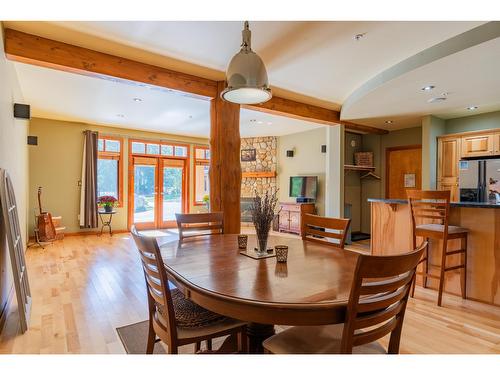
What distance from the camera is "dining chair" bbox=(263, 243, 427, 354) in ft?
3.33

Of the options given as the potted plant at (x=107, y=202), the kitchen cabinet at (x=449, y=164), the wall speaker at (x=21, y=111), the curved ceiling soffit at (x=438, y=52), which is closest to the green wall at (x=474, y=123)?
the kitchen cabinet at (x=449, y=164)

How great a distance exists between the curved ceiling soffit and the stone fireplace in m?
4.33

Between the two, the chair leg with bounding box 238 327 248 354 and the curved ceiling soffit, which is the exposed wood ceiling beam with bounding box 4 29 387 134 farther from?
the chair leg with bounding box 238 327 248 354

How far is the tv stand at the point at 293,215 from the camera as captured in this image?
22.1ft

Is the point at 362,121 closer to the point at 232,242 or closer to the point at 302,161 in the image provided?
the point at 302,161

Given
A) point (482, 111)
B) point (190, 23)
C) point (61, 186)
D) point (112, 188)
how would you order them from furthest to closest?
point (112, 188) < point (61, 186) < point (482, 111) < point (190, 23)

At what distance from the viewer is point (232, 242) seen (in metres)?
2.21

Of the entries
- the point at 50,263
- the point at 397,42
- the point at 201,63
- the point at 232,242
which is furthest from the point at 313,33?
the point at 50,263

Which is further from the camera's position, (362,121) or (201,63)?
(362,121)

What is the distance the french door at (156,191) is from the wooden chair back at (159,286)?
20.5 feet

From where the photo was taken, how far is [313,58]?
3.14 meters

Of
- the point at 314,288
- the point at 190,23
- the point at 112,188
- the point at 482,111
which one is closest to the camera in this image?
the point at 314,288

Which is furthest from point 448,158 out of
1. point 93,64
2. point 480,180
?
point 93,64
